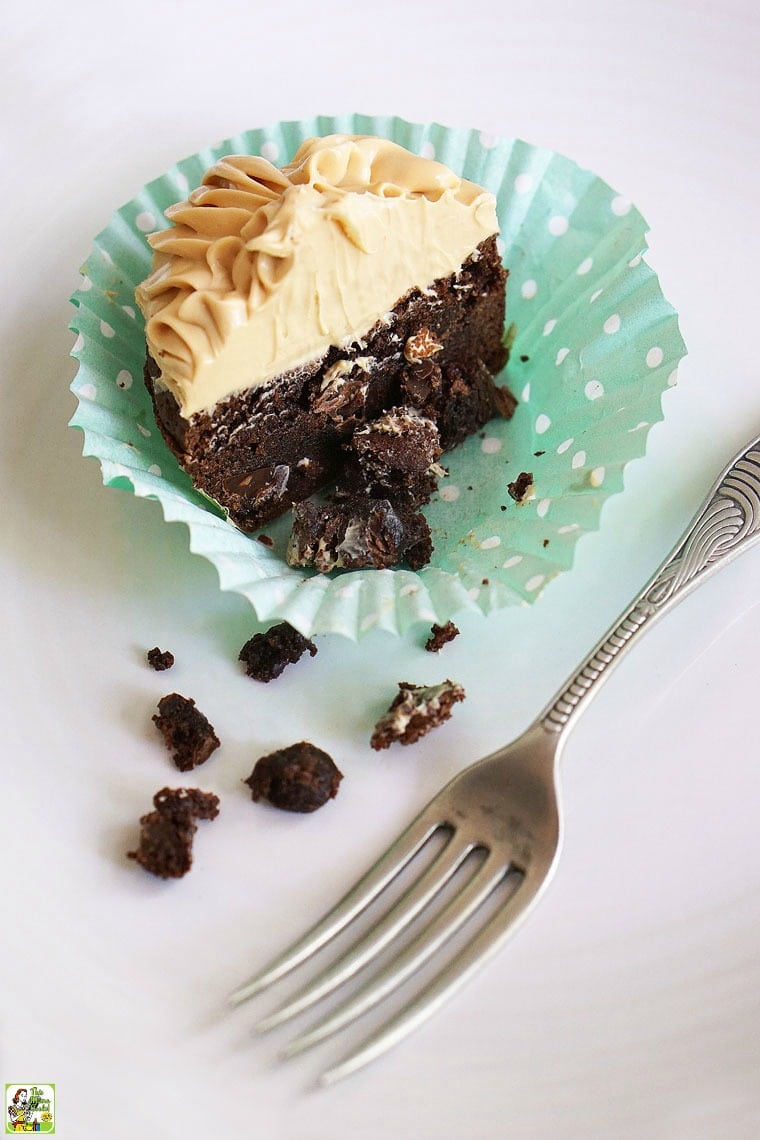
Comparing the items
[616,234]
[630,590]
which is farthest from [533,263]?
[630,590]

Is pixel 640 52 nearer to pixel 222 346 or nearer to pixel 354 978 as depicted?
pixel 222 346

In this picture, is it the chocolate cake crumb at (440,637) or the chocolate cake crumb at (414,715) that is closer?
the chocolate cake crumb at (414,715)

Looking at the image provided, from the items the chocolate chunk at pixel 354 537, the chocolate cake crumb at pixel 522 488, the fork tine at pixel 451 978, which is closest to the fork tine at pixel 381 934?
the fork tine at pixel 451 978

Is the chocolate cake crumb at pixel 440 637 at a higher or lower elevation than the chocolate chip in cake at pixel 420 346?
lower

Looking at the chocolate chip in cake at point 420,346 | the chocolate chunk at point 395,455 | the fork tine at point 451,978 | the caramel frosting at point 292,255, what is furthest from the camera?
the chocolate chip in cake at point 420,346

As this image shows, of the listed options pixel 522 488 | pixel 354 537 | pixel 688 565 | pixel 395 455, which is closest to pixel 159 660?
pixel 354 537

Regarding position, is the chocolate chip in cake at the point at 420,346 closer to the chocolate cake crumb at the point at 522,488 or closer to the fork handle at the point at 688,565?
the chocolate cake crumb at the point at 522,488
